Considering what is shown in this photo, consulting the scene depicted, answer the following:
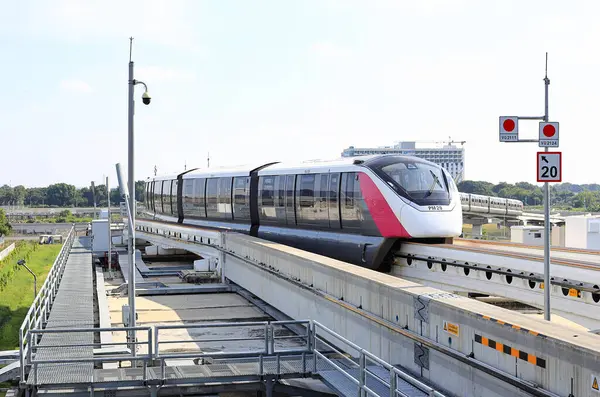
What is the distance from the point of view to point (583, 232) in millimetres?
34594

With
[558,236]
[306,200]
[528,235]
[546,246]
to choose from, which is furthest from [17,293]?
[546,246]

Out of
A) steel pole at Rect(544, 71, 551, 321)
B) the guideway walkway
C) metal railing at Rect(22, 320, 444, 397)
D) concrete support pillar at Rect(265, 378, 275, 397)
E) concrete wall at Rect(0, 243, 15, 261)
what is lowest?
concrete wall at Rect(0, 243, 15, 261)

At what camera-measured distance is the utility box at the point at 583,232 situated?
33.8 m

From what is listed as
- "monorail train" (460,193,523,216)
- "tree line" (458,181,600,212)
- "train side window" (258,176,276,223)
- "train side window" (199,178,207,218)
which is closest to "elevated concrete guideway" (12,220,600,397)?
"train side window" (258,176,276,223)

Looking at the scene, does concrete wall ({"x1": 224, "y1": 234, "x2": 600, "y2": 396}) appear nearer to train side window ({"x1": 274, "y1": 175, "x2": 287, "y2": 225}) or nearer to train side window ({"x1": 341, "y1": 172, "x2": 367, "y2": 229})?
train side window ({"x1": 341, "y1": 172, "x2": 367, "y2": 229})

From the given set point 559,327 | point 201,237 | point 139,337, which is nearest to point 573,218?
point 201,237

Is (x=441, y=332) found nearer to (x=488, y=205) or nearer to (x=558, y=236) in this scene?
(x=558, y=236)

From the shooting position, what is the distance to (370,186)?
19891 millimetres

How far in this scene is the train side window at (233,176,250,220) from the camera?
28.5 meters

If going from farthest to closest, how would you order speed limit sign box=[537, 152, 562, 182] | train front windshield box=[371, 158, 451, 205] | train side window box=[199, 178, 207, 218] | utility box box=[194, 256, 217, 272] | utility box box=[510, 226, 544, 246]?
utility box box=[510, 226, 544, 246] → train side window box=[199, 178, 207, 218] → utility box box=[194, 256, 217, 272] → train front windshield box=[371, 158, 451, 205] → speed limit sign box=[537, 152, 562, 182]

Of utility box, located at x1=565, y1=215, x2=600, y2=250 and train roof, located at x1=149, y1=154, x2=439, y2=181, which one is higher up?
train roof, located at x1=149, y1=154, x2=439, y2=181

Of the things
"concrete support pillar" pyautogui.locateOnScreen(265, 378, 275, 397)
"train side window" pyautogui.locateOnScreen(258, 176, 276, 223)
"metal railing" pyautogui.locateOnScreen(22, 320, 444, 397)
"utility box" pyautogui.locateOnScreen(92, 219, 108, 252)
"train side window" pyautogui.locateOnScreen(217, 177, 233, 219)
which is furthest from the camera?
"utility box" pyautogui.locateOnScreen(92, 219, 108, 252)

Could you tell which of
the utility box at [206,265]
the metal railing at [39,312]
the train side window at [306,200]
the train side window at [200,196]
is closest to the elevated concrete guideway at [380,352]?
the metal railing at [39,312]

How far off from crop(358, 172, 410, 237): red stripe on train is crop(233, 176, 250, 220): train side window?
Answer: 886 cm
